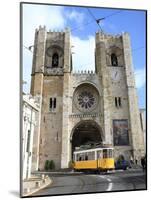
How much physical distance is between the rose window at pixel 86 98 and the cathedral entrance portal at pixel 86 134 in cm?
27

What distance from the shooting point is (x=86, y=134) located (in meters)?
5.30

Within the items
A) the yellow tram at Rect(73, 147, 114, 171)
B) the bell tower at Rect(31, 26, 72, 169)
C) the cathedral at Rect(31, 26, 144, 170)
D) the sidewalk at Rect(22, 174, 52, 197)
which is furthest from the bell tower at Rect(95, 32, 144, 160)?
the sidewalk at Rect(22, 174, 52, 197)

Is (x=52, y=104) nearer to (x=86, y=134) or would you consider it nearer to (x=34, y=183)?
(x=86, y=134)

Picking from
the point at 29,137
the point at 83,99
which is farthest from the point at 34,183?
the point at 83,99

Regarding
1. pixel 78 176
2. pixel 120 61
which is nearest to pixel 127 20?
pixel 120 61

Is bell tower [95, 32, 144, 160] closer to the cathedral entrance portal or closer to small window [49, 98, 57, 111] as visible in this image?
the cathedral entrance portal

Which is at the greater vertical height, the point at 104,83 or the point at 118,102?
the point at 104,83

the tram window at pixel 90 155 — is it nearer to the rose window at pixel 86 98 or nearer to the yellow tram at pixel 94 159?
the yellow tram at pixel 94 159

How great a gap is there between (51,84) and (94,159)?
1.60 meters

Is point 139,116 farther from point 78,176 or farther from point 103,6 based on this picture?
point 103,6

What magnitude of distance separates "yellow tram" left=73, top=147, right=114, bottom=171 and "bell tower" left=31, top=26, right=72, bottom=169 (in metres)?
0.30

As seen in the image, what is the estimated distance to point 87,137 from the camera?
5.00 meters

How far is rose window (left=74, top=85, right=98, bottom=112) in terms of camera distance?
521cm

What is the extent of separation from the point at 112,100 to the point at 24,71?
5.59 feet
